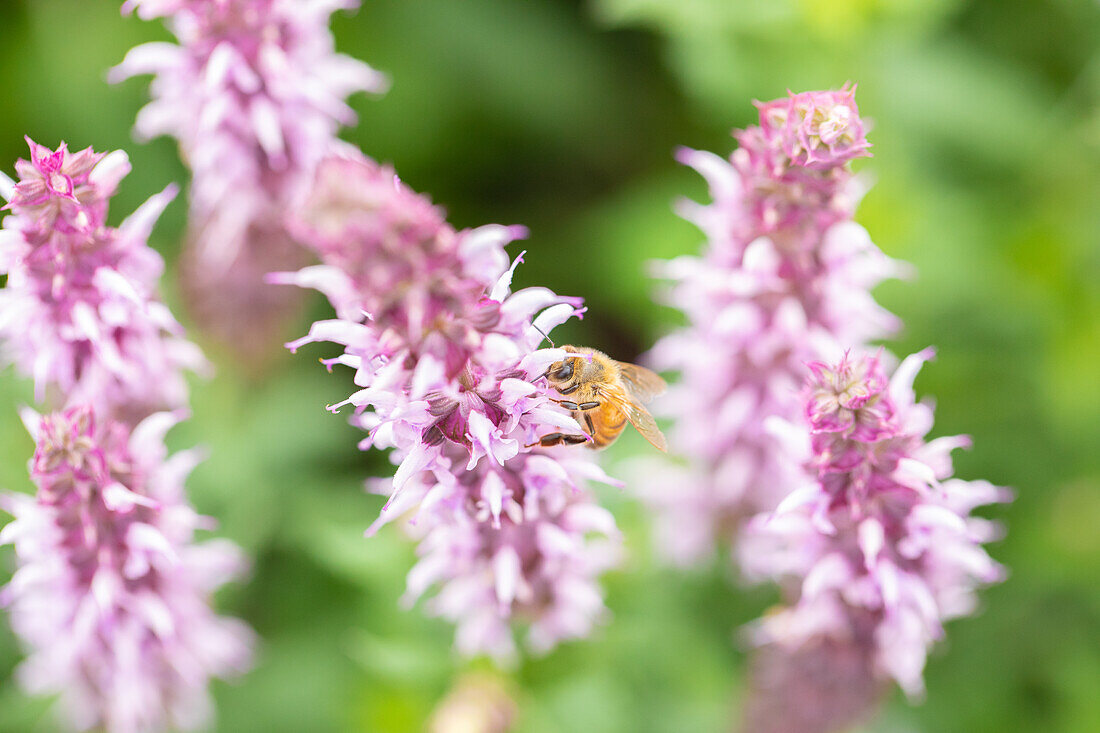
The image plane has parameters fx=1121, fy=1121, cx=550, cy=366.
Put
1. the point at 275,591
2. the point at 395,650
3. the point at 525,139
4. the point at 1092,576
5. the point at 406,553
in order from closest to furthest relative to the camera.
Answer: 1. the point at 395,650
2. the point at 406,553
3. the point at 1092,576
4. the point at 275,591
5. the point at 525,139

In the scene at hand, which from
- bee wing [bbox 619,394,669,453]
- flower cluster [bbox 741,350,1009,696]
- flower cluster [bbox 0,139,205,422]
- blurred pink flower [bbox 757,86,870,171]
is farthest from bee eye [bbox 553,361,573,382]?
flower cluster [bbox 0,139,205,422]

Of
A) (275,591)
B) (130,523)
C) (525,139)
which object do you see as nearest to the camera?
(130,523)

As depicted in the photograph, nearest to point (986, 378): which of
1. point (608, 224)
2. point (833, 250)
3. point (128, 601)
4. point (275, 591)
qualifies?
point (608, 224)

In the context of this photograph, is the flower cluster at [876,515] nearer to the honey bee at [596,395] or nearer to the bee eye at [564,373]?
the honey bee at [596,395]

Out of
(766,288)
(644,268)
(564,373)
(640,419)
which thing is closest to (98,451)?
(564,373)

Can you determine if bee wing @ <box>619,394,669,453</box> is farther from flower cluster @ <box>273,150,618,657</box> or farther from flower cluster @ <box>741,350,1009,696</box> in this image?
flower cluster @ <box>741,350,1009,696</box>

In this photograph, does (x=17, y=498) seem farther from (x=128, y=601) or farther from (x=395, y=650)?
(x=395, y=650)
